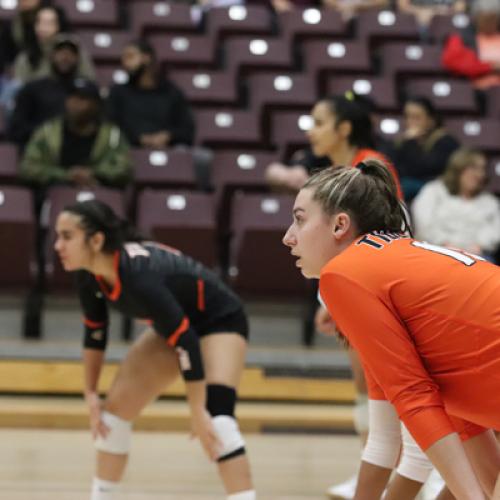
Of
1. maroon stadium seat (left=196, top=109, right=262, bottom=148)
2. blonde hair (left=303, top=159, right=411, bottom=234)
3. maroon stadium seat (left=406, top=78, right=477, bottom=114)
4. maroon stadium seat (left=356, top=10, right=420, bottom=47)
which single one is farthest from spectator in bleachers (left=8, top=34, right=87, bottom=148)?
blonde hair (left=303, top=159, right=411, bottom=234)

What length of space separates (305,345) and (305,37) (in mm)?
2943

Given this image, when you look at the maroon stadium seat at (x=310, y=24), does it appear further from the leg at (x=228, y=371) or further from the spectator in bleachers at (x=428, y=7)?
the leg at (x=228, y=371)

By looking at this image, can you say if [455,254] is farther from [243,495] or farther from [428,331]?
[243,495]

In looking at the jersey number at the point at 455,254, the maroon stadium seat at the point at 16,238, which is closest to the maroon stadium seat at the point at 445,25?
the maroon stadium seat at the point at 16,238

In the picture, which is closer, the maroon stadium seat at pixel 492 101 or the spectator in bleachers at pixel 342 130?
the spectator in bleachers at pixel 342 130

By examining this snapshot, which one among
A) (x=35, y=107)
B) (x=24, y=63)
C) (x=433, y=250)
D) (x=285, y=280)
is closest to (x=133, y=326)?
(x=285, y=280)

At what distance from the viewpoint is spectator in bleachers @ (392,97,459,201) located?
6492 mm

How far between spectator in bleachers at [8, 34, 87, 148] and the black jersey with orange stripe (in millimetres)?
2829

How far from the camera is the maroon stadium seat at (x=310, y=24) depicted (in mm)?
8156

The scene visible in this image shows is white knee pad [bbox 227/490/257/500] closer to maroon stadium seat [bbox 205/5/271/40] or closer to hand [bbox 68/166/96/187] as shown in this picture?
hand [bbox 68/166/96/187]

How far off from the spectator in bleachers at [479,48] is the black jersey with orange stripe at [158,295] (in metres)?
4.55

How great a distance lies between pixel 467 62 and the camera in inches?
313

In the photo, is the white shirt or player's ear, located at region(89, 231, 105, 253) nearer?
player's ear, located at region(89, 231, 105, 253)

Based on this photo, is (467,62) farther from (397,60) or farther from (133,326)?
(133,326)
